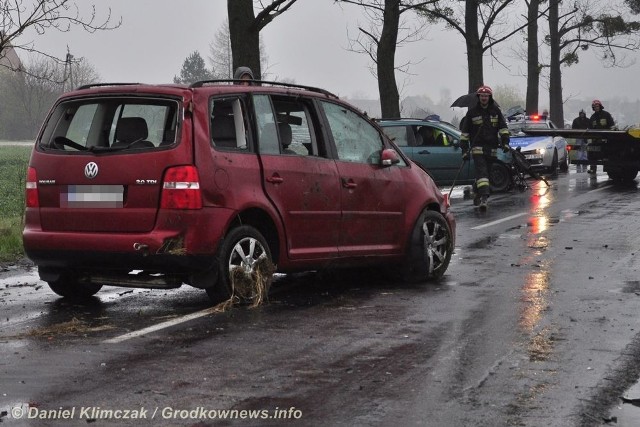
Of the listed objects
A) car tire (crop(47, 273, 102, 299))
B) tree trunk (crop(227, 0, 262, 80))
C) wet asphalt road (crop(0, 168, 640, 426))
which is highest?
tree trunk (crop(227, 0, 262, 80))

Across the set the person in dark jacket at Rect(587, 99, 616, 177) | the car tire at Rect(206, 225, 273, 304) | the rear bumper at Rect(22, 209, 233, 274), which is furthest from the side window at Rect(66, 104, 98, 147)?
the person in dark jacket at Rect(587, 99, 616, 177)

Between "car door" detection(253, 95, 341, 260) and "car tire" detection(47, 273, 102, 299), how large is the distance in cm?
156

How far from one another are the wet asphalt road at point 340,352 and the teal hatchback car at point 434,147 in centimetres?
1127

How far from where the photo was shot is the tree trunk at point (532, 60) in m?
44.0

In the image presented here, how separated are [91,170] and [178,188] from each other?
67cm

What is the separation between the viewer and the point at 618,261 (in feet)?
37.6

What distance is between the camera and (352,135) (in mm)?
9727

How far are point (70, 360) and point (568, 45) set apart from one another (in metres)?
43.9

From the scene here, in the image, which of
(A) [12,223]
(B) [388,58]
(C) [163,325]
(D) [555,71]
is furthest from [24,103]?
(C) [163,325]

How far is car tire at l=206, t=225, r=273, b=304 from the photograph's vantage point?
8258mm

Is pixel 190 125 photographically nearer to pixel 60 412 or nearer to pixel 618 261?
pixel 60 412

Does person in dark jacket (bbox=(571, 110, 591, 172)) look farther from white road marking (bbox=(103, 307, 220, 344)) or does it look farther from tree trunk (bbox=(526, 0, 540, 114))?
white road marking (bbox=(103, 307, 220, 344))

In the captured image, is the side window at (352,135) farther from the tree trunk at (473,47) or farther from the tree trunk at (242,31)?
the tree trunk at (473,47)

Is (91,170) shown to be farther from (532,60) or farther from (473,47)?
(532,60)
